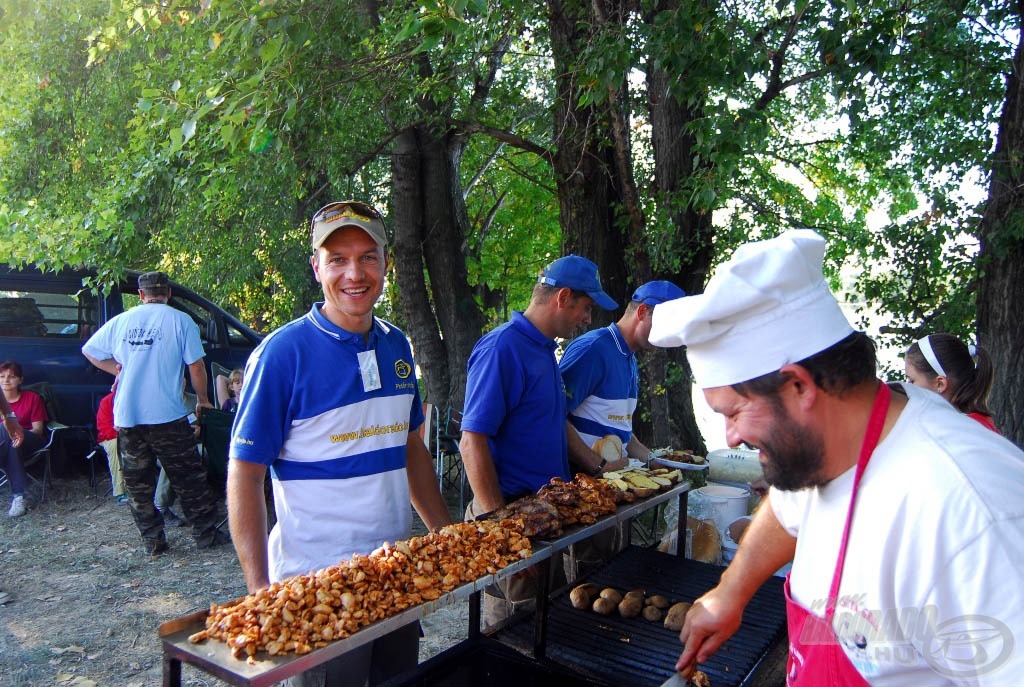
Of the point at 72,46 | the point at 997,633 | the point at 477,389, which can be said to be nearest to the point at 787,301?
the point at 997,633

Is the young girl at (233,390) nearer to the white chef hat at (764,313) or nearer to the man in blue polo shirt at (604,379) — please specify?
the man in blue polo shirt at (604,379)

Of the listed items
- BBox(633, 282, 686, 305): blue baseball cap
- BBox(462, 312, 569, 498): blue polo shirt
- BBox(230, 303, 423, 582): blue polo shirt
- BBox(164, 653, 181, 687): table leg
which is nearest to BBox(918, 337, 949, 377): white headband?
BBox(633, 282, 686, 305): blue baseball cap

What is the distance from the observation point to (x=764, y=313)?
55.9 inches

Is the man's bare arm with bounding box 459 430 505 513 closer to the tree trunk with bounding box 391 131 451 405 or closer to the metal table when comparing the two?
the metal table

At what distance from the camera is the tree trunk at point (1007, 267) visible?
542 centimetres

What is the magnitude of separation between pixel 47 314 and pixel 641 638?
8095 millimetres

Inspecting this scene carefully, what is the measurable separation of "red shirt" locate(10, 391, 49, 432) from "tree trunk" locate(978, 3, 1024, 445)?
8.90m

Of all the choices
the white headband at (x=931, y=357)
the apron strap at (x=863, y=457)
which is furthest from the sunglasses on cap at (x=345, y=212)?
the white headband at (x=931, y=357)

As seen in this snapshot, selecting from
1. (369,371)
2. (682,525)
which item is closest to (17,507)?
(369,371)

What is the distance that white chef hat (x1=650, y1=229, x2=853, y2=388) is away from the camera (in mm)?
1408

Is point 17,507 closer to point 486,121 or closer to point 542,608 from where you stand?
point 486,121

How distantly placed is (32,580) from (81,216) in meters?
3.21

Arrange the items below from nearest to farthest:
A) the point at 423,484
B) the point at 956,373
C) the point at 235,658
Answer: the point at 235,658 → the point at 423,484 → the point at 956,373

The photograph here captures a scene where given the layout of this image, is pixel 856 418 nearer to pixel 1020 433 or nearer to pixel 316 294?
pixel 1020 433
